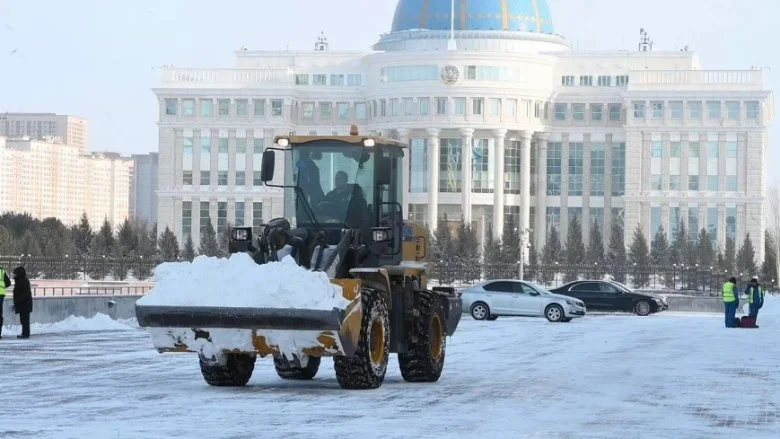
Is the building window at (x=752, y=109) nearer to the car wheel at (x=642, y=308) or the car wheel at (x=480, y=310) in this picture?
the car wheel at (x=642, y=308)

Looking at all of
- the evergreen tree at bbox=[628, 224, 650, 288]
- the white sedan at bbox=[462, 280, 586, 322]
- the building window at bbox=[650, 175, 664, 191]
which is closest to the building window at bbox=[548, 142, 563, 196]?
the building window at bbox=[650, 175, 664, 191]

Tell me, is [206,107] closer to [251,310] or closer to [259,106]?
[259,106]

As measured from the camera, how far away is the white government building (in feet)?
413

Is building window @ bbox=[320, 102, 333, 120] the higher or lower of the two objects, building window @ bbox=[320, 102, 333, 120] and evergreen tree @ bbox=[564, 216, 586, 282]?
the higher

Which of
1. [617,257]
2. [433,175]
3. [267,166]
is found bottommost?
[617,257]

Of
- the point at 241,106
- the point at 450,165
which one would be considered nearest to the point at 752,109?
the point at 450,165

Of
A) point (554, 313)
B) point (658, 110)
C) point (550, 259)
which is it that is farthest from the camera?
point (658, 110)

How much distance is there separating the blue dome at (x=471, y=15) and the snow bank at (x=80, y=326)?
87438mm

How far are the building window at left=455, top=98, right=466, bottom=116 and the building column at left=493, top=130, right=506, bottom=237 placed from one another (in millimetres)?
2738

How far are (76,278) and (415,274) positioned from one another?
79.3 metres

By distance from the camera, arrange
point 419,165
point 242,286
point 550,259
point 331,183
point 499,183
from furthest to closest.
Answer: point 419,165
point 499,183
point 550,259
point 331,183
point 242,286

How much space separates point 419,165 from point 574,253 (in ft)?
73.1

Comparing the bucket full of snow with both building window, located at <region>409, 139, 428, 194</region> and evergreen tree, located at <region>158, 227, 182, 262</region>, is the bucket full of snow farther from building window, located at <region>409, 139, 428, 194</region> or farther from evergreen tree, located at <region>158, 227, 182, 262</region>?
building window, located at <region>409, 139, 428, 194</region>

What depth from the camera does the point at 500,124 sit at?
126 meters
